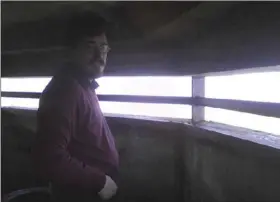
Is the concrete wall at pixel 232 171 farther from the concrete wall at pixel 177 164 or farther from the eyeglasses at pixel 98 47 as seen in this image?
the eyeglasses at pixel 98 47

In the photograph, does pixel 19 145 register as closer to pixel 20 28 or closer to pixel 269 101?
pixel 20 28

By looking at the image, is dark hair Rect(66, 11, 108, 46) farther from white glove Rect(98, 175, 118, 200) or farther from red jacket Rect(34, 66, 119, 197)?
white glove Rect(98, 175, 118, 200)

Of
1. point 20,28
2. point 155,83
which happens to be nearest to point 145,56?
point 155,83

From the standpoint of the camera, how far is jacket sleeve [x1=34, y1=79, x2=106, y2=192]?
74cm

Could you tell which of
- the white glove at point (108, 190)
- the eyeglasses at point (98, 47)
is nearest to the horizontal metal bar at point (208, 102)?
the eyeglasses at point (98, 47)

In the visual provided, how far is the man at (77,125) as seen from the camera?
29.5 inches

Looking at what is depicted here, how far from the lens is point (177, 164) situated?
900 mm

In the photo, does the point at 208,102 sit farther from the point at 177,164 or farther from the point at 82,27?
the point at 82,27

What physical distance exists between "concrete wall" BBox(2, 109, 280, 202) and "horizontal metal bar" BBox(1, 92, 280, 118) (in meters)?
0.06

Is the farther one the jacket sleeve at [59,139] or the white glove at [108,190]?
the white glove at [108,190]

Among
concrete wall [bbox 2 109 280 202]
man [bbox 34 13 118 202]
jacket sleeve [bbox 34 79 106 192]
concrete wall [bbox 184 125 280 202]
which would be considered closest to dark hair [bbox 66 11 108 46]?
man [bbox 34 13 118 202]

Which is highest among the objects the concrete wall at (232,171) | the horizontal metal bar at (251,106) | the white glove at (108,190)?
the horizontal metal bar at (251,106)

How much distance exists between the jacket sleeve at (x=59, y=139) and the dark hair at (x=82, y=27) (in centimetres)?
11

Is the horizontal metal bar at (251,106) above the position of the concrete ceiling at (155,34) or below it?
below
